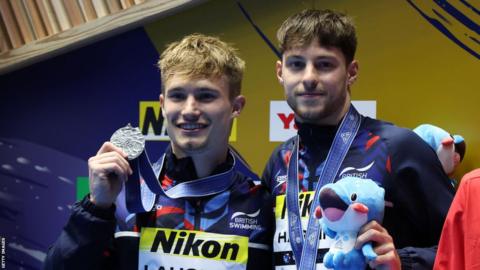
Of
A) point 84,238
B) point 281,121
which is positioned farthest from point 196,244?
point 281,121

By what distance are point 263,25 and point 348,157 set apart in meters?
1.68

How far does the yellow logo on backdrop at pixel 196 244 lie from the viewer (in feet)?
6.74

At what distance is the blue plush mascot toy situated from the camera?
65.4 inches

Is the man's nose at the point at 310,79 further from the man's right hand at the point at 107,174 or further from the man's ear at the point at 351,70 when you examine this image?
the man's right hand at the point at 107,174

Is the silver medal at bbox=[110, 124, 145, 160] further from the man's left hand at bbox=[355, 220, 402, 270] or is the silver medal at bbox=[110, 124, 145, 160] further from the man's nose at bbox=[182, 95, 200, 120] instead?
the man's left hand at bbox=[355, 220, 402, 270]

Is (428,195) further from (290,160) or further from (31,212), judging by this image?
(31,212)

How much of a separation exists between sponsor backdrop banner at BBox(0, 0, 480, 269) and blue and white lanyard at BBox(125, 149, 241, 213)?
1508 millimetres

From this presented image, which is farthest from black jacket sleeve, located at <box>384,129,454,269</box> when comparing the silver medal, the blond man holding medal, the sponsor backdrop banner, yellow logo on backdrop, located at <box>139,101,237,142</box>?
yellow logo on backdrop, located at <box>139,101,237,142</box>

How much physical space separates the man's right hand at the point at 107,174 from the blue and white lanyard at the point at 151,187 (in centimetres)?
7

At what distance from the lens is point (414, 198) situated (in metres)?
2.05

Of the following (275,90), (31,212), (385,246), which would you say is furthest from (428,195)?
(31,212)

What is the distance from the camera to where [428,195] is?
2.04m

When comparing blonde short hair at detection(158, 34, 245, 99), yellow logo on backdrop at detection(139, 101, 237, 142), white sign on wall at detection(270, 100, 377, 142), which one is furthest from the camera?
yellow logo on backdrop at detection(139, 101, 237, 142)

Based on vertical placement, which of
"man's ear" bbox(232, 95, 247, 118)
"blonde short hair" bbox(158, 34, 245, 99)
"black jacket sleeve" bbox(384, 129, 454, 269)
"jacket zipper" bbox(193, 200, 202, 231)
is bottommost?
"black jacket sleeve" bbox(384, 129, 454, 269)
